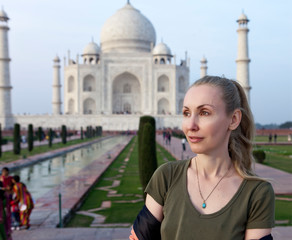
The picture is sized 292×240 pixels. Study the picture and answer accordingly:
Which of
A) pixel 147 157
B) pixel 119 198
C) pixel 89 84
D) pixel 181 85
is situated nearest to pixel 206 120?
pixel 147 157

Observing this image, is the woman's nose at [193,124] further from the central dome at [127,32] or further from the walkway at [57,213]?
the central dome at [127,32]

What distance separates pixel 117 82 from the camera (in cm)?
3419

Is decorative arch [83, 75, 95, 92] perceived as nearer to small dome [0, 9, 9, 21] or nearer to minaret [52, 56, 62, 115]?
minaret [52, 56, 62, 115]

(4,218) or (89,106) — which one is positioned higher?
(89,106)

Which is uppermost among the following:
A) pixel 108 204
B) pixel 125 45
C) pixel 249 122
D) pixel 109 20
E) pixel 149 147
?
pixel 109 20

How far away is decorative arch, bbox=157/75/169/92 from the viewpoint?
3316 centimetres

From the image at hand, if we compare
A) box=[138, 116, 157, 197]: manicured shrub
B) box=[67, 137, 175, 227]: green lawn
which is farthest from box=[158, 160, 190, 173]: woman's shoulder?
box=[138, 116, 157, 197]: manicured shrub

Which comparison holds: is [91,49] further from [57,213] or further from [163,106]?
[57,213]

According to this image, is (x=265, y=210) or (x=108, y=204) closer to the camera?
(x=265, y=210)

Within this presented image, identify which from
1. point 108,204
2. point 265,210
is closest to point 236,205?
point 265,210

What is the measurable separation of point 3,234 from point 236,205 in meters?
2.54

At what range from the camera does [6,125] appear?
26.7m

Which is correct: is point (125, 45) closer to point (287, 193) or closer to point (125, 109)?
point (125, 109)

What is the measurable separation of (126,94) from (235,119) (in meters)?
33.0
